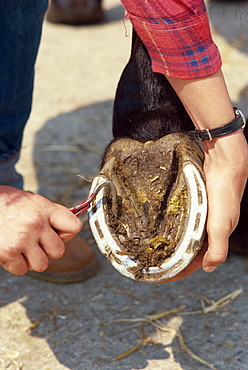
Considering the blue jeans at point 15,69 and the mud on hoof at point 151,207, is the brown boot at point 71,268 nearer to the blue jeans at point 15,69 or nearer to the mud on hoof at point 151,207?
the blue jeans at point 15,69

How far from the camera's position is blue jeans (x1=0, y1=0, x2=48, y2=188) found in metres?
1.06

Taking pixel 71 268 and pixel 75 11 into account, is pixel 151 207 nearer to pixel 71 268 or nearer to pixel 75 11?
pixel 71 268

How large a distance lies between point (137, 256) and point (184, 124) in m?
0.29

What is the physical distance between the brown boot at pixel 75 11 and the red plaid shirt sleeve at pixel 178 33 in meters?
2.07

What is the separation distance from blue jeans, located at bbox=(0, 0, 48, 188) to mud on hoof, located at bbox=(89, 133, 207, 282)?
0.34 meters

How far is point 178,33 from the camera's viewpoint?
2.57 feet

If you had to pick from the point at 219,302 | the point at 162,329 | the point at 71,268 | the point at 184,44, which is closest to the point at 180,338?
the point at 162,329

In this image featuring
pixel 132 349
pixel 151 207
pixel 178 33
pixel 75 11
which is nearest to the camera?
pixel 178 33

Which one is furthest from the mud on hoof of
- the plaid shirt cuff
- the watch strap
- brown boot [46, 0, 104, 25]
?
brown boot [46, 0, 104, 25]

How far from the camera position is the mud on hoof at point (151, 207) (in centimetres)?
84

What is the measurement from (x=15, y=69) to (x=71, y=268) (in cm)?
51

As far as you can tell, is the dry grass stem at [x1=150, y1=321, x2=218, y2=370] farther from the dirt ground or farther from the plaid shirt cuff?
the plaid shirt cuff

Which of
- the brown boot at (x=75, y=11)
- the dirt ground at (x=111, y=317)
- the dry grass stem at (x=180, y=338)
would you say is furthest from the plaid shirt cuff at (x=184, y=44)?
the brown boot at (x=75, y=11)

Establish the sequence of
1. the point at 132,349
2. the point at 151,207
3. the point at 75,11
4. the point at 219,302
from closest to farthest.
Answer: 1. the point at 151,207
2. the point at 132,349
3. the point at 219,302
4. the point at 75,11
